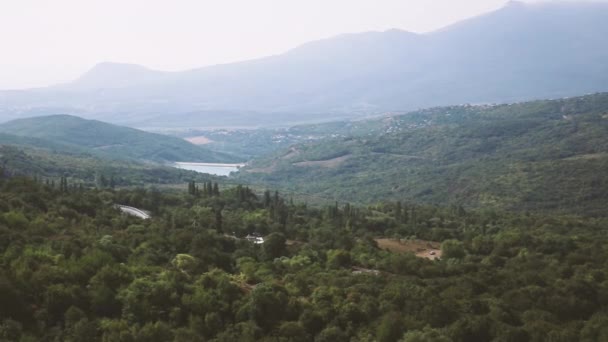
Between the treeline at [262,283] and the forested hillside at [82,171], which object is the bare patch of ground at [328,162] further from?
the treeline at [262,283]

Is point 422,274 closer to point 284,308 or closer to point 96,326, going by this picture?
point 284,308

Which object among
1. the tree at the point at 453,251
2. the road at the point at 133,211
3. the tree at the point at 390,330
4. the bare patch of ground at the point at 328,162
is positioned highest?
the tree at the point at 390,330

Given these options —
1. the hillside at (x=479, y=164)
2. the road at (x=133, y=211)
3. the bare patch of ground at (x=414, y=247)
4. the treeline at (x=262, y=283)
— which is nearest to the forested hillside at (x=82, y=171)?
the hillside at (x=479, y=164)

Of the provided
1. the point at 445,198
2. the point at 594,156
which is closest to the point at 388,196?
the point at 445,198

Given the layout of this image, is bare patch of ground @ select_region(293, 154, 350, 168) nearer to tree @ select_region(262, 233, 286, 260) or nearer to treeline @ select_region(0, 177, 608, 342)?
treeline @ select_region(0, 177, 608, 342)

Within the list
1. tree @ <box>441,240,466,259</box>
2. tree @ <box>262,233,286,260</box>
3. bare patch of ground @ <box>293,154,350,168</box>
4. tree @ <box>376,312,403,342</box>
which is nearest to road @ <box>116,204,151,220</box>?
tree @ <box>262,233,286,260</box>

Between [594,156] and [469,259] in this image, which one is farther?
[594,156]
